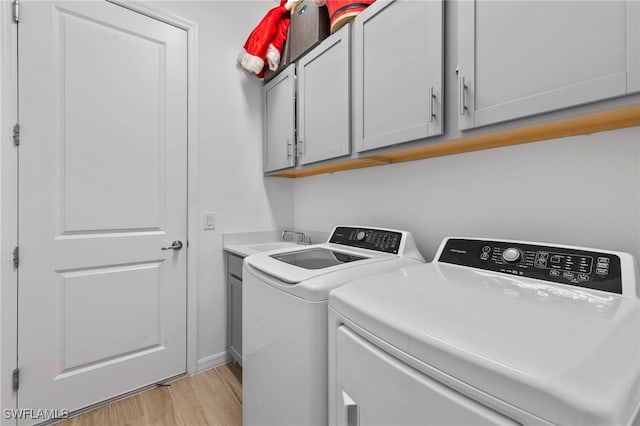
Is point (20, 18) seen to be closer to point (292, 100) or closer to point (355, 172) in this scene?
point (292, 100)

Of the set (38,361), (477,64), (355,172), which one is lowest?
(38,361)

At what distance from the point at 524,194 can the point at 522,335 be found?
791 mm

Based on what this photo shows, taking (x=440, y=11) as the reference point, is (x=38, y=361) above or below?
below

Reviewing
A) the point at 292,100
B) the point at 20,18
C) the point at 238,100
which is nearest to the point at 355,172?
the point at 292,100

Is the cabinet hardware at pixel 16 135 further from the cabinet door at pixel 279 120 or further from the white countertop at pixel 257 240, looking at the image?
the cabinet door at pixel 279 120

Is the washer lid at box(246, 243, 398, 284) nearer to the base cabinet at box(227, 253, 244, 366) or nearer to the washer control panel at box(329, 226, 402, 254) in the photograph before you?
the washer control panel at box(329, 226, 402, 254)

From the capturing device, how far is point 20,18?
142cm

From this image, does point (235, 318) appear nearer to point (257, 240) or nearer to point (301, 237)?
point (257, 240)

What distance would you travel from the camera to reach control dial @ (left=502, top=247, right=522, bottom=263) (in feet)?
3.13

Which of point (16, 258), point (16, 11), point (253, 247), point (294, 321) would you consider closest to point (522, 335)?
point (294, 321)

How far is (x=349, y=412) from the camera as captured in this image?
2.42 feet

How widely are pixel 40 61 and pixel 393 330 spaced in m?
2.18

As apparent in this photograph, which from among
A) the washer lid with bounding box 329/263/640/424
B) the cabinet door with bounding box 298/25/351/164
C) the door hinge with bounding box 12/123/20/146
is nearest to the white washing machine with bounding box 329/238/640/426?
the washer lid with bounding box 329/263/640/424

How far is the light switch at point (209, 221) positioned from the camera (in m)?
2.01
